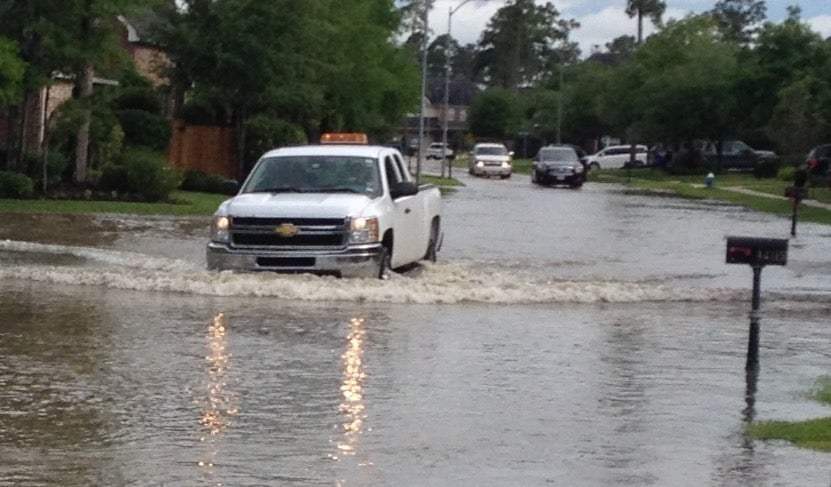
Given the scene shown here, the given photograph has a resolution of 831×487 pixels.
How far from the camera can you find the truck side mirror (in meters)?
20.7

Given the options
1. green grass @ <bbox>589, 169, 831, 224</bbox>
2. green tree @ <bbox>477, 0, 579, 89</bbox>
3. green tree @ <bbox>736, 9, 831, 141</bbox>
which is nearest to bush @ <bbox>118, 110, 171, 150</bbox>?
green grass @ <bbox>589, 169, 831, 224</bbox>

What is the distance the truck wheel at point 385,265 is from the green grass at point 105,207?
13.6 metres

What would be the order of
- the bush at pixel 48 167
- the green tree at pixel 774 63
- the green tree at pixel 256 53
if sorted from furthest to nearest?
the green tree at pixel 774 63, the green tree at pixel 256 53, the bush at pixel 48 167

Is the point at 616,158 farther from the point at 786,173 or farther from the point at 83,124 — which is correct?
the point at 83,124

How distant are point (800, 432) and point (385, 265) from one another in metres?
9.86

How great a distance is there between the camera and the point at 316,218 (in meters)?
19.2

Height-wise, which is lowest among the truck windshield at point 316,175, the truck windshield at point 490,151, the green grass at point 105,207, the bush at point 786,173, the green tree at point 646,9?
the green grass at point 105,207

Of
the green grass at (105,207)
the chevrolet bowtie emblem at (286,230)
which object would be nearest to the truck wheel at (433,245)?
the chevrolet bowtie emblem at (286,230)

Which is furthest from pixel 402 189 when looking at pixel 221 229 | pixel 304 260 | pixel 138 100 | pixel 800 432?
pixel 138 100

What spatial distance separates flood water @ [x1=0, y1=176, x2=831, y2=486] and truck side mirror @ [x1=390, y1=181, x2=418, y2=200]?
1070 mm

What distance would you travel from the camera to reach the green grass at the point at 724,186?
1828 inches

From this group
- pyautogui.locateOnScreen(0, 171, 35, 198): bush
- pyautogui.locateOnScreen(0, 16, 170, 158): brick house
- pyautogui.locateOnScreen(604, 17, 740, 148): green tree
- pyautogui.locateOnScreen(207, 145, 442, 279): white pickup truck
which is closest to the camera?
pyautogui.locateOnScreen(207, 145, 442, 279): white pickup truck

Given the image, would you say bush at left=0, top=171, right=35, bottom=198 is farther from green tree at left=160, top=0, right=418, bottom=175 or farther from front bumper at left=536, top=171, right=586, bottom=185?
front bumper at left=536, top=171, right=586, bottom=185

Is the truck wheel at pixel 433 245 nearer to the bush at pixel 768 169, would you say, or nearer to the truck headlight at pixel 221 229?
the truck headlight at pixel 221 229
